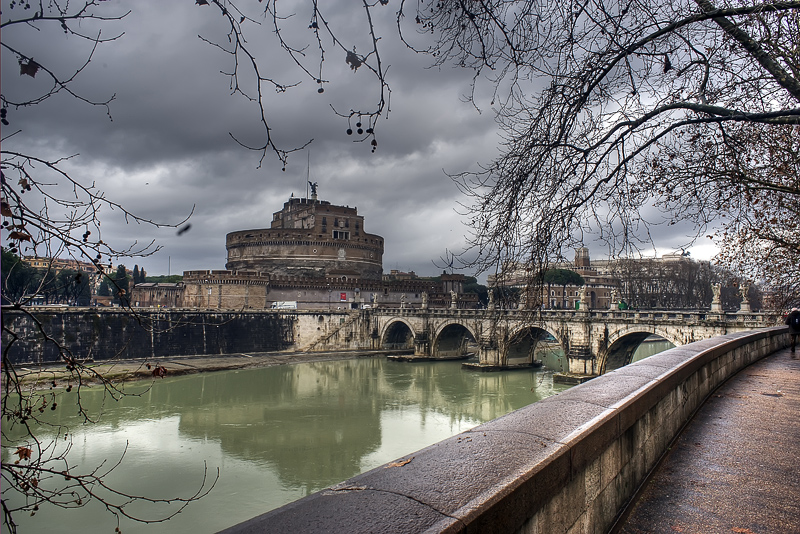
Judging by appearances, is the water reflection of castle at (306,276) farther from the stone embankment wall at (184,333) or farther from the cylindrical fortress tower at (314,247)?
the stone embankment wall at (184,333)

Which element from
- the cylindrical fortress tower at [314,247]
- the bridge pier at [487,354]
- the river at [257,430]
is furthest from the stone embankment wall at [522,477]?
the cylindrical fortress tower at [314,247]

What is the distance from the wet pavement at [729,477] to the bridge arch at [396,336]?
3652 centimetres

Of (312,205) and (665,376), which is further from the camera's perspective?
(312,205)

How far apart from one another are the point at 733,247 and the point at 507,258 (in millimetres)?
7974

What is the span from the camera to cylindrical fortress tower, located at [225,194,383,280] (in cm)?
5447

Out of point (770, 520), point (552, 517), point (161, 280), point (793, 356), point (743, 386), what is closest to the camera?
point (552, 517)

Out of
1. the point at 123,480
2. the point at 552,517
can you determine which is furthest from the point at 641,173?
the point at 123,480

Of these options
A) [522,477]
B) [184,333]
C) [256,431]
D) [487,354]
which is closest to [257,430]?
[256,431]

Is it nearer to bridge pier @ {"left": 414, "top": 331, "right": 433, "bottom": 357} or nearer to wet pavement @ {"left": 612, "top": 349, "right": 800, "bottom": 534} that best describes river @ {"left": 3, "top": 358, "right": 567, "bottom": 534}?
wet pavement @ {"left": 612, "top": 349, "right": 800, "bottom": 534}

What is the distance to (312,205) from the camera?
Answer: 189 ft

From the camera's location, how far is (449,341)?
38.7 meters

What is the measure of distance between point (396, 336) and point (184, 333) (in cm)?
1671

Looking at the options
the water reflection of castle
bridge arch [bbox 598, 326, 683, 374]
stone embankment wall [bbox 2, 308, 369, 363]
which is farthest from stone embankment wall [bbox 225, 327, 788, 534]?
the water reflection of castle

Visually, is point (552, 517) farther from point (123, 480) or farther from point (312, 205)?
point (312, 205)
